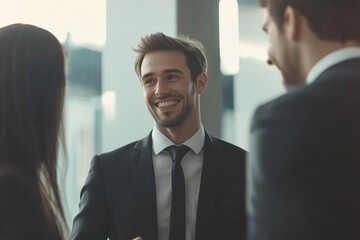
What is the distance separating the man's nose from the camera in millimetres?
1806

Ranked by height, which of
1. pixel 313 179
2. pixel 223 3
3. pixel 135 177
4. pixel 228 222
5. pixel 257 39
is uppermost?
pixel 223 3

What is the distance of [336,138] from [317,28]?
0.21 meters

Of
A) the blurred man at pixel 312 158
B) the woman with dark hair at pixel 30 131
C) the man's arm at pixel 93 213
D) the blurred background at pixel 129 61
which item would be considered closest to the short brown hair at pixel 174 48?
the man's arm at pixel 93 213

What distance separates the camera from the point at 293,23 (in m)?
0.90

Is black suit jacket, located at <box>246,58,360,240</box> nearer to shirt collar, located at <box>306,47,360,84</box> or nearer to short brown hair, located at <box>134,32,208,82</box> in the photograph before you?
shirt collar, located at <box>306,47,360,84</box>

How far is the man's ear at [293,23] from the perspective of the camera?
898 mm

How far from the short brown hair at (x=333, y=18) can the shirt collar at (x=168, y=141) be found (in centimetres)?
97

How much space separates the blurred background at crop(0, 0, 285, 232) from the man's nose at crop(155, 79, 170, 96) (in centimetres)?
71

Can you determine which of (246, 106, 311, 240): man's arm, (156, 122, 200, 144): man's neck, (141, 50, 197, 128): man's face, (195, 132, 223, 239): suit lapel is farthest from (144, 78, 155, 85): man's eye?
(246, 106, 311, 240): man's arm

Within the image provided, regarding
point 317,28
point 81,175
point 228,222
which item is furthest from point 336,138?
point 81,175

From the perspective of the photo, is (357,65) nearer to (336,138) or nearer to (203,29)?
(336,138)

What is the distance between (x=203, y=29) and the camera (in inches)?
101

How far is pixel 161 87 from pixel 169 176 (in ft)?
1.03

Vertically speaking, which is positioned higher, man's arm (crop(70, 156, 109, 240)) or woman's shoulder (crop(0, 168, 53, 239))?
woman's shoulder (crop(0, 168, 53, 239))
